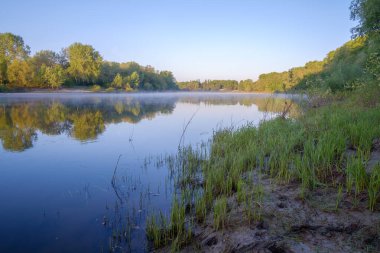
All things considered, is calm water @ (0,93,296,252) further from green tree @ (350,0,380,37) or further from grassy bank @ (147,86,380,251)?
green tree @ (350,0,380,37)

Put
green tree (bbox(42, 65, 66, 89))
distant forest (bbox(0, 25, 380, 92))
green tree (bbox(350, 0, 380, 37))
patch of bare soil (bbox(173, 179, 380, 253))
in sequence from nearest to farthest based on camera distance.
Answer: patch of bare soil (bbox(173, 179, 380, 253)) → green tree (bbox(350, 0, 380, 37)) → distant forest (bbox(0, 25, 380, 92)) → green tree (bbox(42, 65, 66, 89))

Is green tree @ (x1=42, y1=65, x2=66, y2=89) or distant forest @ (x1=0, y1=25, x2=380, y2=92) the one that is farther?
green tree @ (x1=42, y1=65, x2=66, y2=89)

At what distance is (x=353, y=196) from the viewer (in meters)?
4.24

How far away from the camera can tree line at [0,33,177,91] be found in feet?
203

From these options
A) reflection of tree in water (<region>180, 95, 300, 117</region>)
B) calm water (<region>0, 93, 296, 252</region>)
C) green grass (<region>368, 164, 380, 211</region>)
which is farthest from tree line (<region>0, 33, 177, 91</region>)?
green grass (<region>368, 164, 380, 211</region>)

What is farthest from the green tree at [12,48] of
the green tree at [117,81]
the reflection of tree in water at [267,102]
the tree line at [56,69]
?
the reflection of tree in water at [267,102]

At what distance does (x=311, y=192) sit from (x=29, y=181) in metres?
7.44

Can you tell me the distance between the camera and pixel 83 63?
267ft

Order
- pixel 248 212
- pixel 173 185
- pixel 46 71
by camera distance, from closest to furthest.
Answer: pixel 248 212 → pixel 173 185 → pixel 46 71

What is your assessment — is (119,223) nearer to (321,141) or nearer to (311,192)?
(311,192)

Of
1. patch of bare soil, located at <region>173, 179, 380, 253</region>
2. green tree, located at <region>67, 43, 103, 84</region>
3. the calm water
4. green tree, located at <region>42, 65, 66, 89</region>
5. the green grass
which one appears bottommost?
the calm water

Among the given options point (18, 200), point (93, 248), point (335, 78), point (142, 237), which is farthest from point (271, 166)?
point (335, 78)

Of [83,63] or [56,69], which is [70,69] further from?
[56,69]

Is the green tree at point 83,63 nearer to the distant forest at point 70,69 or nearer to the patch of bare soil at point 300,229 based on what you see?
the distant forest at point 70,69
